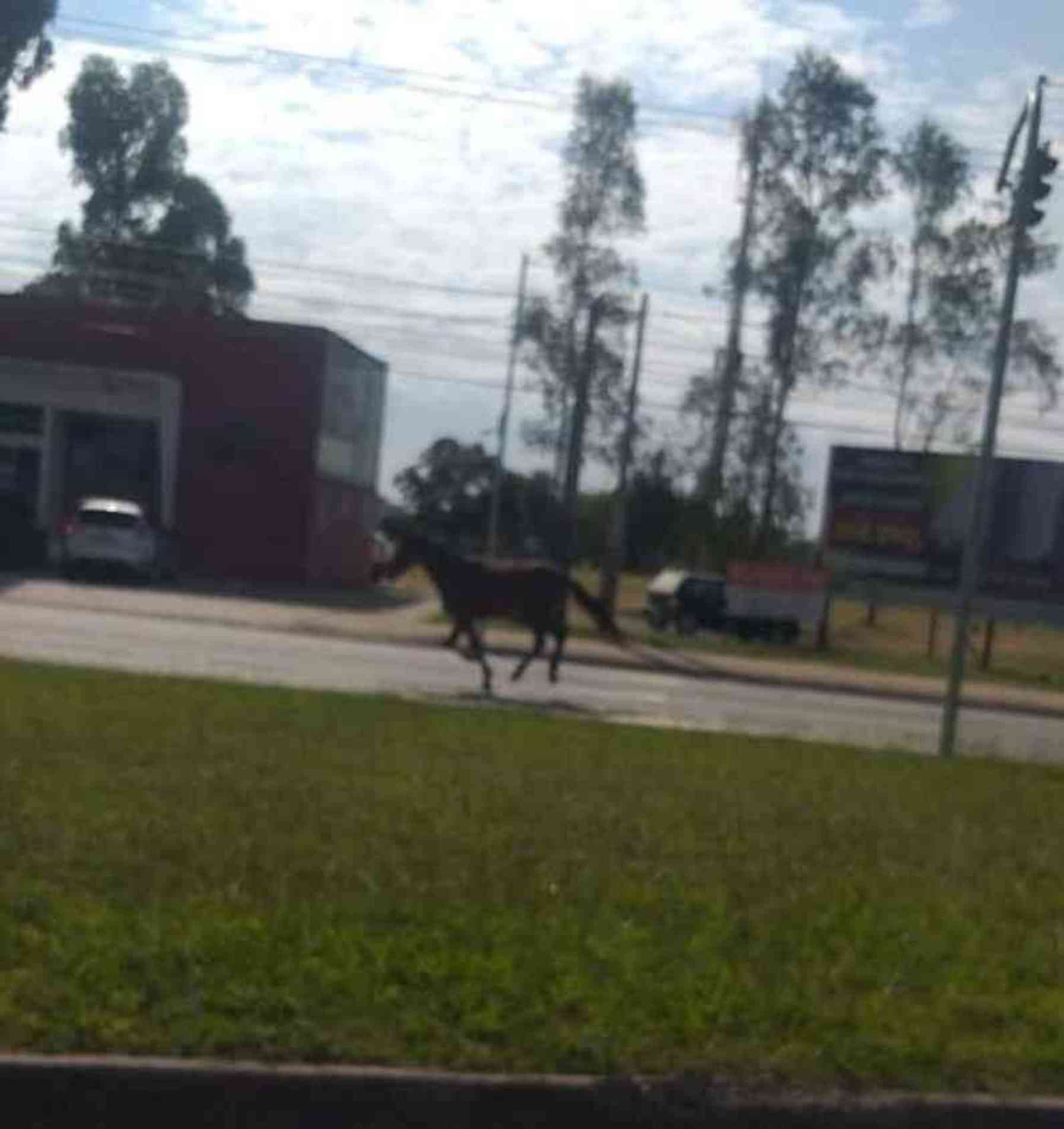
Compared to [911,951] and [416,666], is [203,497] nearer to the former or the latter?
[416,666]

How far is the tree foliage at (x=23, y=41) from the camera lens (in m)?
57.4

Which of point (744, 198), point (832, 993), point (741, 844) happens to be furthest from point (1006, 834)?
point (744, 198)

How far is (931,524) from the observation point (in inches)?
2004

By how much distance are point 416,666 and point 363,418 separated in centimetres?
3211

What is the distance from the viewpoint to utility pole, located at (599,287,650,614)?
52594mm

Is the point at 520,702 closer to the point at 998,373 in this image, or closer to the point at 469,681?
the point at 469,681

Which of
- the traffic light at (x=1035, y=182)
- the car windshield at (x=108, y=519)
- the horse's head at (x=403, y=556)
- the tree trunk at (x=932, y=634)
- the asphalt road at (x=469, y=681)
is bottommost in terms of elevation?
the tree trunk at (x=932, y=634)

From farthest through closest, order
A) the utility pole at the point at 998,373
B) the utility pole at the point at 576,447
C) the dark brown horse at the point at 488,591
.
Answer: the utility pole at the point at 576,447 → the dark brown horse at the point at 488,591 → the utility pole at the point at 998,373

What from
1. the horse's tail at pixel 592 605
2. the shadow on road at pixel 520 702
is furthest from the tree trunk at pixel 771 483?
the shadow on road at pixel 520 702

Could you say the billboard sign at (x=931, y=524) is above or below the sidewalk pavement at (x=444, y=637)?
above

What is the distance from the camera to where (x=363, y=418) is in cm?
6494

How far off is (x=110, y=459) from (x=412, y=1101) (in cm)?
5217

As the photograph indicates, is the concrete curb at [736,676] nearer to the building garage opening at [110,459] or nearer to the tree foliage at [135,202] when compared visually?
the building garage opening at [110,459]

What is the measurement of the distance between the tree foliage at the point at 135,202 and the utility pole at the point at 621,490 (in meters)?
17.7
